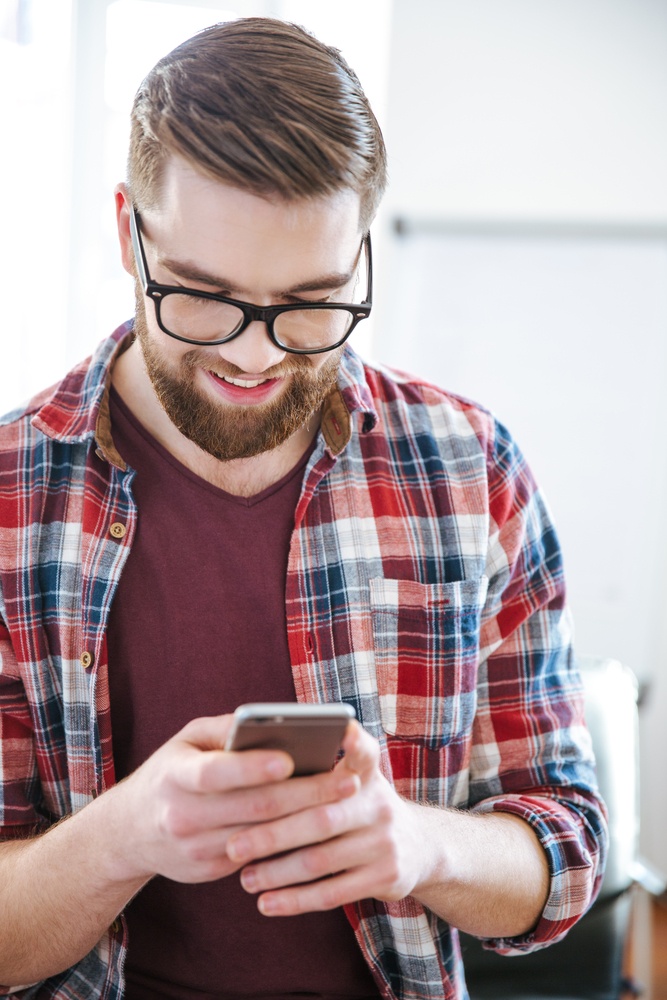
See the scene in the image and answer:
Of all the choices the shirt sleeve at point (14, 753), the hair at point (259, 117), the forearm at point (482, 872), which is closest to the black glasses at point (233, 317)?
the hair at point (259, 117)

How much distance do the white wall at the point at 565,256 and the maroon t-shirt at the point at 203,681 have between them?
1.64 metres

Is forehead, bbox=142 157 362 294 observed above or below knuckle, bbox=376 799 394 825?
above

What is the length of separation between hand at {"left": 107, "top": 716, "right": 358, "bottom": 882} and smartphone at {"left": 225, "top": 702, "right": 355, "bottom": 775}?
0.01m

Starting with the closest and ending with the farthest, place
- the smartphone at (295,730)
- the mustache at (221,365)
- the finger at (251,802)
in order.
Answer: the smartphone at (295,730) → the finger at (251,802) → the mustache at (221,365)

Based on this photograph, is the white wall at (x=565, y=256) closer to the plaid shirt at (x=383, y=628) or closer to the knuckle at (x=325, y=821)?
the plaid shirt at (x=383, y=628)

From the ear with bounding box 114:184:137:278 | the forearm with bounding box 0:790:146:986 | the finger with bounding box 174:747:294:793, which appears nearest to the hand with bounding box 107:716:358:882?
the finger with bounding box 174:747:294:793

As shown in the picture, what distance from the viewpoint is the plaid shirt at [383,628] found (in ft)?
3.64

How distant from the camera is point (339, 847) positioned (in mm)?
849

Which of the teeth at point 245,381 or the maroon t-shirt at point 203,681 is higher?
the teeth at point 245,381

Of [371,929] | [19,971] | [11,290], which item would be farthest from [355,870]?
[11,290]

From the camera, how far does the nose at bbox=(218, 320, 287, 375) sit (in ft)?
3.34

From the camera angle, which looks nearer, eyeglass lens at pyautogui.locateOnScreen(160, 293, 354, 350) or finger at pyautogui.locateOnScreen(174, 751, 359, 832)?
finger at pyautogui.locateOnScreen(174, 751, 359, 832)

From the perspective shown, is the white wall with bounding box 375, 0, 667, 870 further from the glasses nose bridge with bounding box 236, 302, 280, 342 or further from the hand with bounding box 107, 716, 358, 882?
the hand with bounding box 107, 716, 358, 882

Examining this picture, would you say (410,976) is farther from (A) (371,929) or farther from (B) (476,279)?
(B) (476,279)
